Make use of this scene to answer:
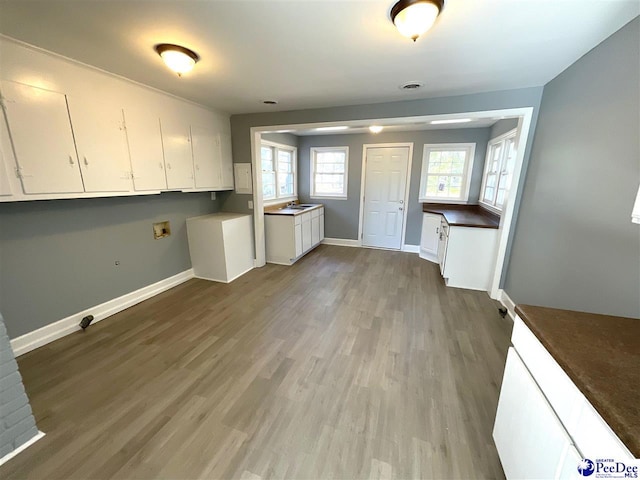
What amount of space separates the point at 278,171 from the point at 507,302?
440 centimetres

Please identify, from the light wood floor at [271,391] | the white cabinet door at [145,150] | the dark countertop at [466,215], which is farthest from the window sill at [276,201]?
the dark countertop at [466,215]

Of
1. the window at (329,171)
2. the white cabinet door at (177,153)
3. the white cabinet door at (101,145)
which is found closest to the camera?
the white cabinet door at (101,145)

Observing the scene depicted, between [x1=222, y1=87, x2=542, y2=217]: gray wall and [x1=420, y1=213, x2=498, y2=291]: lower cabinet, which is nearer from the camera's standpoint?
[x1=222, y1=87, x2=542, y2=217]: gray wall

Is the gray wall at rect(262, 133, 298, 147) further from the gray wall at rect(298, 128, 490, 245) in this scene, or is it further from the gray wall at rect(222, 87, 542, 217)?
the gray wall at rect(222, 87, 542, 217)

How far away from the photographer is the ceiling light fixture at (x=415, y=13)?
54.0 inches

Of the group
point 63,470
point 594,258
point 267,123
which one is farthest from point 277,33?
point 63,470

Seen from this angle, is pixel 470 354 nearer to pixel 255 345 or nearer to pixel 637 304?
pixel 637 304

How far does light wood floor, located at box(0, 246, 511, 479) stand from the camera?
4.56 ft

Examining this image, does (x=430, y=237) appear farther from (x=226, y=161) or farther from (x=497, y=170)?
(x=226, y=161)

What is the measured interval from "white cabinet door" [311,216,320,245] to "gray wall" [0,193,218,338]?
2.55 m

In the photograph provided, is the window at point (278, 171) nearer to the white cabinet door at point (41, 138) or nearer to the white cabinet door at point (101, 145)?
the white cabinet door at point (101, 145)

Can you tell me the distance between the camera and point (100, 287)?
2.74m

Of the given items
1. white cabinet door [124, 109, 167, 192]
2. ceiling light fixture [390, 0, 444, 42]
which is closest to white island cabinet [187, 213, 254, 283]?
white cabinet door [124, 109, 167, 192]

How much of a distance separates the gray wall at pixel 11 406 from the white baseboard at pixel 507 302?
13.6 feet
